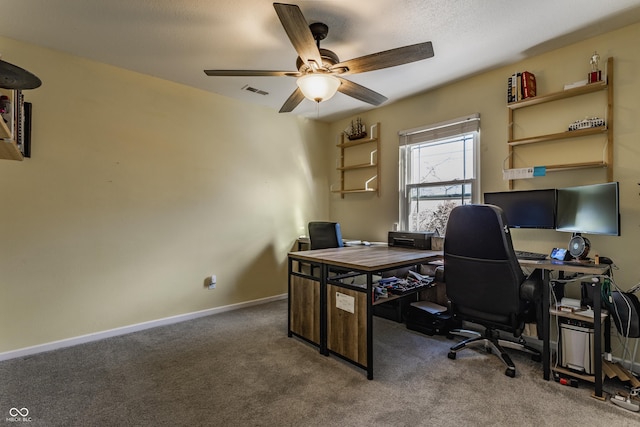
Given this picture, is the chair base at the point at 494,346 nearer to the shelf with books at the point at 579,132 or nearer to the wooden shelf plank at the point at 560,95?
the shelf with books at the point at 579,132

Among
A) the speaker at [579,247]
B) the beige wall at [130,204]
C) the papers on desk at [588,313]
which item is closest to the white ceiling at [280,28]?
the beige wall at [130,204]

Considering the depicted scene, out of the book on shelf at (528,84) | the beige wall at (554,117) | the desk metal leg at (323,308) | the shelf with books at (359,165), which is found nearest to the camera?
the beige wall at (554,117)

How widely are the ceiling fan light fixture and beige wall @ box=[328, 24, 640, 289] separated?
1.79 meters

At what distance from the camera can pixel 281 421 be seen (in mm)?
1707

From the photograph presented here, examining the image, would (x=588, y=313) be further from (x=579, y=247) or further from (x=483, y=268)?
(x=483, y=268)

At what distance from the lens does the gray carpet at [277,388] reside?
1738 mm

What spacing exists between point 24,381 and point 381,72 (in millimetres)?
3846

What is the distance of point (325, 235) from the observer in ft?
12.2

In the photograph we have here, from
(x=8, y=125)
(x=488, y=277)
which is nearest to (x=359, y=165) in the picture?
(x=488, y=277)

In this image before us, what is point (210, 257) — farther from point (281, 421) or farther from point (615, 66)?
point (615, 66)

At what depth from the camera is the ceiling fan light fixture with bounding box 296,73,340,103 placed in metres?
2.18

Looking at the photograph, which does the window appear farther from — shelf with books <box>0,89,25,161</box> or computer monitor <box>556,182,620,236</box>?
shelf with books <box>0,89,25,161</box>

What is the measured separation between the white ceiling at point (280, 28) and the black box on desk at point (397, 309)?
2393 mm

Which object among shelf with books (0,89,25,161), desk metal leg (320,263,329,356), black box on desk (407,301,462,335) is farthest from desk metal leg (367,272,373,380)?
shelf with books (0,89,25,161)
